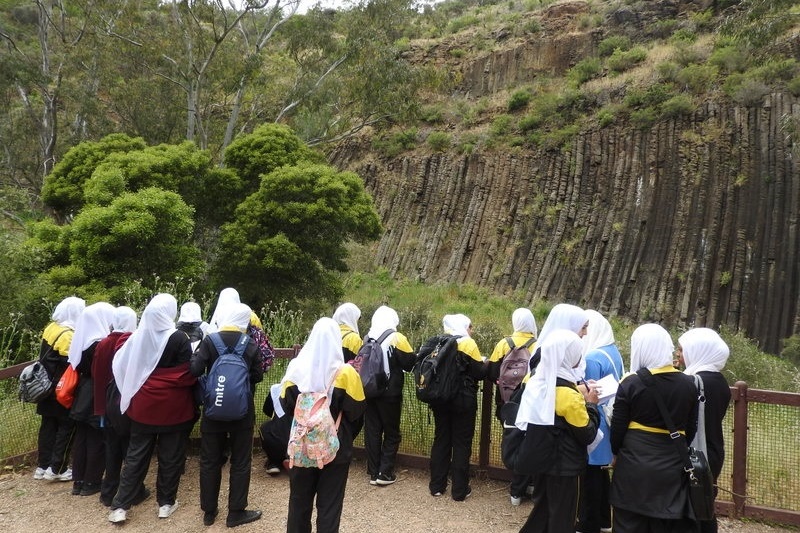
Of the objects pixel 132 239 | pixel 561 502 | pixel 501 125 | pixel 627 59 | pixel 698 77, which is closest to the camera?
pixel 561 502

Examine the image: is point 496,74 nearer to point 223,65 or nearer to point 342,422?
point 223,65

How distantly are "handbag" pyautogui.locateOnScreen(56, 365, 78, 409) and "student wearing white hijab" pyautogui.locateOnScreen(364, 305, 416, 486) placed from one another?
2.61 meters

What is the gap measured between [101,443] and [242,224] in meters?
8.63

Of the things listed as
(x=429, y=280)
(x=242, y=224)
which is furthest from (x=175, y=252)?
(x=429, y=280)

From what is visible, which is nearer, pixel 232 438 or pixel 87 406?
pixel 232 438

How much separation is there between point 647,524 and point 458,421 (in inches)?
74.1

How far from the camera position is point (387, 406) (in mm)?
5676

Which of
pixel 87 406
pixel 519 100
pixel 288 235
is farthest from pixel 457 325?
pixel 519 100

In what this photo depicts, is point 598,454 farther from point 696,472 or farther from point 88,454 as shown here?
point 88,454

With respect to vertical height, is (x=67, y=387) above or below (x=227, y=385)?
below

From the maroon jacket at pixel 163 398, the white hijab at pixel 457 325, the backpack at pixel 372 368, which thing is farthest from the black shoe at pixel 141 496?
the white hijab at pixel 457 325

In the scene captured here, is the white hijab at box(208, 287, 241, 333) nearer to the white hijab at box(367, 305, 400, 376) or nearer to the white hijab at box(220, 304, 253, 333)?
the white hijab at box(220, 304, 253, 333)

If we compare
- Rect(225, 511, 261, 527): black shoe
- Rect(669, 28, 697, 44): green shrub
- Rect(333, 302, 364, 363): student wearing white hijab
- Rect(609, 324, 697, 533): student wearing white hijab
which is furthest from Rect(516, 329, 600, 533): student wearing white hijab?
Rect(669, 28, 697, 44): green shrub

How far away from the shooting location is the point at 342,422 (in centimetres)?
414
